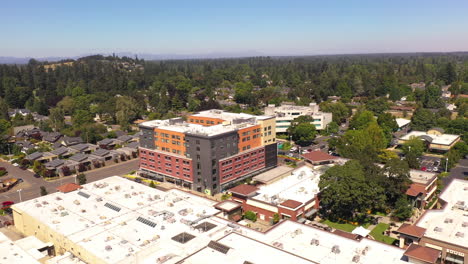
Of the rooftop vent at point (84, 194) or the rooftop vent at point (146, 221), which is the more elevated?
the rooftop vent at point (146, 221)

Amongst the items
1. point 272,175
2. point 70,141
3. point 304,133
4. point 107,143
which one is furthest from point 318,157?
point 70,141

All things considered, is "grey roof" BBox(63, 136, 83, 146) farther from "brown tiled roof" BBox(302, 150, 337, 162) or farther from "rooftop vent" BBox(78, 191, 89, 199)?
"brown tiled roof" BBox(302, 150, 337, 162)

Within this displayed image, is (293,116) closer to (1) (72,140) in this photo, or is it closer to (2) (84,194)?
(1) (72,140)

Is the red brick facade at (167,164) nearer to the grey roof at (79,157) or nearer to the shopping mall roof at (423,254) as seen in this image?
the grey roof at (79,157)

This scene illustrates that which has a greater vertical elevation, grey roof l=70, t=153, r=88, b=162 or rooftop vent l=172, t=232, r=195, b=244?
rooftop vent l=172, t=232, r=195, b=244

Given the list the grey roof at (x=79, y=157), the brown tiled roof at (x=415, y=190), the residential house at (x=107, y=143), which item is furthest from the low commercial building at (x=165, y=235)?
the residential house at (x=107, y=143)

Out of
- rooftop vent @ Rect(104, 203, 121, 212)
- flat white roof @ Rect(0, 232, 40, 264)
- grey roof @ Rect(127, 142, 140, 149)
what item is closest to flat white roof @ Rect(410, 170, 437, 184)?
rooftop vent @ Rect(104, 203, 121, 212)
